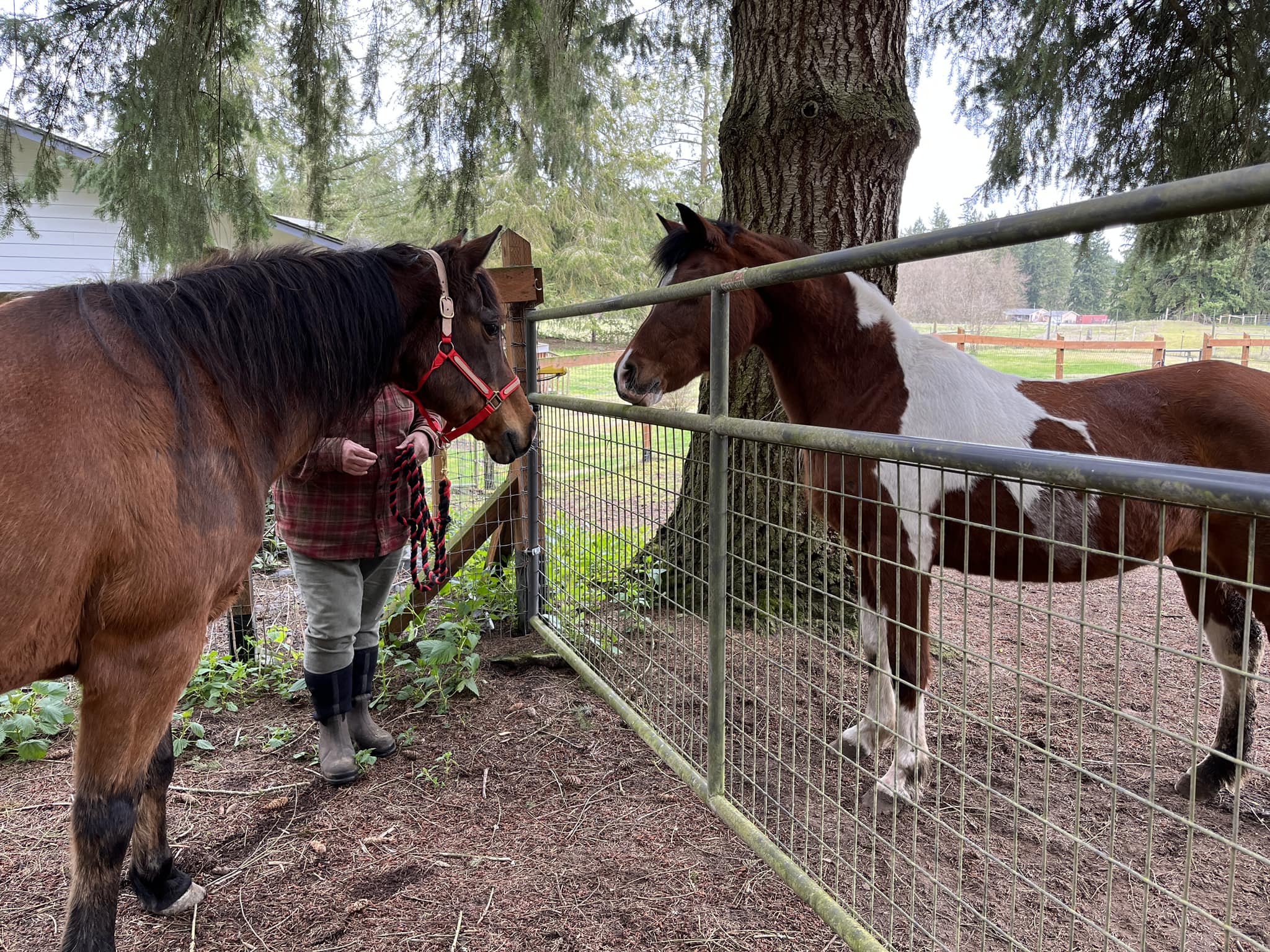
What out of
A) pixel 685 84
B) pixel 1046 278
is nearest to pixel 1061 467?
pixel 685 84

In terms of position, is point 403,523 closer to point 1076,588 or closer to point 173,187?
point 173,187

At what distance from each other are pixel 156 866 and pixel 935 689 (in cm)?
280

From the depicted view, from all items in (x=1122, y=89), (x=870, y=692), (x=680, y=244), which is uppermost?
(x=1122, y=89)

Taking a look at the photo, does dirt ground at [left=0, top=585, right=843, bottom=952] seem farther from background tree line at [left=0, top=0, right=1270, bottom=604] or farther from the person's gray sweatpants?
background tree line at [left=0, top=0, right=1270, bottom=604]

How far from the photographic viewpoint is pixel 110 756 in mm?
1628

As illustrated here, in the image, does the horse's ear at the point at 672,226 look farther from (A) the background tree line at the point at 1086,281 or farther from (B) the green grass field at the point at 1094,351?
(B) the green grass field at the point at 1094,351

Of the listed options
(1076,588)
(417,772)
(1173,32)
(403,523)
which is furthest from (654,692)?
(1173,32)

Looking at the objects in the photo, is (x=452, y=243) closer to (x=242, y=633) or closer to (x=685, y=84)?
(x=242, y=633)

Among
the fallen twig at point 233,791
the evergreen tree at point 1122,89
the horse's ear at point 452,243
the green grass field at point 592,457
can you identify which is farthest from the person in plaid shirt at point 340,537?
the evergreen tree at point 1122,89

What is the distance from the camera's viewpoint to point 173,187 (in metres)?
3.77

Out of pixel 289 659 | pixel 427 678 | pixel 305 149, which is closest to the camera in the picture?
pixel 427 678

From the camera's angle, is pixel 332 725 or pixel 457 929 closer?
pixel 457 929

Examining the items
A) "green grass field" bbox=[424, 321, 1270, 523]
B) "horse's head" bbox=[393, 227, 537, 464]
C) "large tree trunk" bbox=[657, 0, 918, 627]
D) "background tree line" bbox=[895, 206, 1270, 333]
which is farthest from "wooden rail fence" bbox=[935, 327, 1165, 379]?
"horse's head" bbox=[393, 227, 537, 464]

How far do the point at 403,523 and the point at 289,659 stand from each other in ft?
4.51
